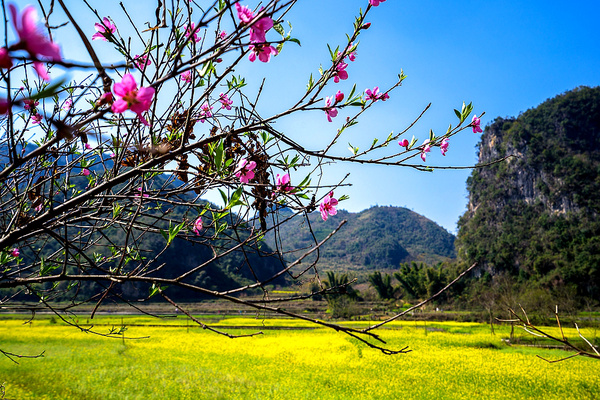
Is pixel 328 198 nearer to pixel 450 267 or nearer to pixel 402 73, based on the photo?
pixel 402 73

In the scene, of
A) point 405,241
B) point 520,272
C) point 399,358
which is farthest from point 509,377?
point 405,241

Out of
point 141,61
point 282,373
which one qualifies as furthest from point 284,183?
point 282,373

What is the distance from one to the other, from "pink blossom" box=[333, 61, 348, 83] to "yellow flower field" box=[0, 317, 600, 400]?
7.62 metres

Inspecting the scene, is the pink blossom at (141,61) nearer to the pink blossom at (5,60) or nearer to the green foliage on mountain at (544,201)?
the pink blossom at (5,60)

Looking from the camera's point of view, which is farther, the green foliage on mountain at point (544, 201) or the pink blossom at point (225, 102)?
the green foliage on mountain at point (544, 201)

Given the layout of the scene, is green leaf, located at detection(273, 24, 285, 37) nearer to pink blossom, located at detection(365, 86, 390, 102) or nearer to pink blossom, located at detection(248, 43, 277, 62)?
pink blossom, located at detection(248, 43, 277, 62)

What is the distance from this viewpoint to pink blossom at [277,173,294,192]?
1.08 m

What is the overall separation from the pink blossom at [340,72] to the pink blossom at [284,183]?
0.39 m

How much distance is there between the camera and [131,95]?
597 millimetres

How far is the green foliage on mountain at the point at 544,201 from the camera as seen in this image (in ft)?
112

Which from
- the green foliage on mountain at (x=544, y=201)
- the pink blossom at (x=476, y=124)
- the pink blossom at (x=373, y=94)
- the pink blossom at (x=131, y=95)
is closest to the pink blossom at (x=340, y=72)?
the pink blossom at (x=373, y=94)

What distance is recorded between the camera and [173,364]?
416 inches

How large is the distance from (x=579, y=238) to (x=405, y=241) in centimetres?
6418

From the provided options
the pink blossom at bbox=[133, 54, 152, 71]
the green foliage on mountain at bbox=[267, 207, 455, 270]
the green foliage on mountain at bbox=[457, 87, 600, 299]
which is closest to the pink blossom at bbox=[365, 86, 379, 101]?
the pink blossom at bbox=[133, 54, 152, 71]
